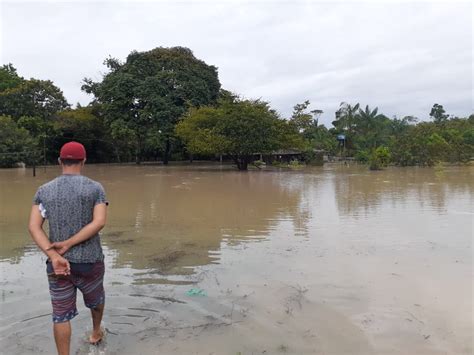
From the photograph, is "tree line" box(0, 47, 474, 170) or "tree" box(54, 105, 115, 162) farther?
"tree" box(54, 105, 115, 162)

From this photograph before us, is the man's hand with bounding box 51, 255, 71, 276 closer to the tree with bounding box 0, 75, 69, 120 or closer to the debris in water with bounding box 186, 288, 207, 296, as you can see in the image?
the debris in water with bounding box 186, 288, 207, 296

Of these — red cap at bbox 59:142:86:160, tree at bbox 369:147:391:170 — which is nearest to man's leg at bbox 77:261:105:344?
red cap at bbox 59:142:86:160

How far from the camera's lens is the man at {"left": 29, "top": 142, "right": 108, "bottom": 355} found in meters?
2.88

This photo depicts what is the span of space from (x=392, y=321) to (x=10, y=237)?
629 centimetres

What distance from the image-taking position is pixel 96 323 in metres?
3.27

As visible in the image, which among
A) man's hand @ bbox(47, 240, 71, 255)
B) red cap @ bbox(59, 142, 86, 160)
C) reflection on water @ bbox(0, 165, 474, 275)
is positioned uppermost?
red cap @ bbox(59, 142, 86, 160)

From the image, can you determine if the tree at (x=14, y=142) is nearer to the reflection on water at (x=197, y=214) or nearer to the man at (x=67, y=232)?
the reflection on water at (x=197, y=214)

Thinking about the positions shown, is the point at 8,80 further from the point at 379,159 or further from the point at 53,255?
the point at 53,255

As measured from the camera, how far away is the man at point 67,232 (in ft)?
9.45

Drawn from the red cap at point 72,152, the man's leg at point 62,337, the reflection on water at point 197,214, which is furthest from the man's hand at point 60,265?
the reflection on water at point 197,214

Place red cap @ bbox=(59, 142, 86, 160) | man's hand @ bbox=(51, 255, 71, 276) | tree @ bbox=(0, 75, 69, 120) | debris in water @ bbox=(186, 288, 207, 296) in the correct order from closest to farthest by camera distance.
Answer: man's hand @ bbox=(51, 255, 71, 276) < red cap @ bbox=(59, 142, 86, 160) < debris in water @ bbox=(186, 288, 207, 296) < tree @ bbox=(0, 75, 69, 120)

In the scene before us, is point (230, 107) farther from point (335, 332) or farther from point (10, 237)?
point (335, 332)

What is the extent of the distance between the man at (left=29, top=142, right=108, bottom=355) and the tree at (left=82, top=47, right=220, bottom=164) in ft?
101

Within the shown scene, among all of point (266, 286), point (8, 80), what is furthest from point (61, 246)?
point (8, 80)
